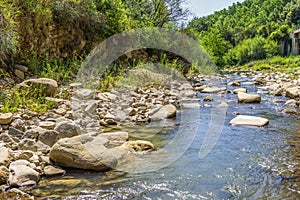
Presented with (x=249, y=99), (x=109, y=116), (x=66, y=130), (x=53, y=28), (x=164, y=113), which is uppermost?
(x=53, y=28)

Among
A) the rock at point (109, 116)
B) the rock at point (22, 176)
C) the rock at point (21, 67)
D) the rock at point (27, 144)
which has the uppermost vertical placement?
the rock at point (21, 67)

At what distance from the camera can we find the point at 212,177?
334 centimetres

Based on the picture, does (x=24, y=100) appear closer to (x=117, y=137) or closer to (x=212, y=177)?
(x=117, y=137)

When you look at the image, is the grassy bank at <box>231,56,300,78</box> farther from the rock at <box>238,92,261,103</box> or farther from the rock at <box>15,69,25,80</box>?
the rock at <box>15,69,25,80</box>

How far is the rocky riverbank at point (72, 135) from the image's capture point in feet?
10.6

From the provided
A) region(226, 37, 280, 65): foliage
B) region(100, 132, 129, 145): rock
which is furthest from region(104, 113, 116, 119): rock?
region(226, 37, 280, 65): foliage

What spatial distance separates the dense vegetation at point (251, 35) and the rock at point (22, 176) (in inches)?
569

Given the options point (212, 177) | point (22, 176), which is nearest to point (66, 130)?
point (22, 176)

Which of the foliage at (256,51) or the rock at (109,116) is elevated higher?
the foliage at (256,51)

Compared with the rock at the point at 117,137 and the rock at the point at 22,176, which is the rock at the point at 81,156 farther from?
the rock at the point at 117,137

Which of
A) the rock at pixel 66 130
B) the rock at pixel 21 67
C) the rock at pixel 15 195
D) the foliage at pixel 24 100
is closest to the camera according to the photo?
the rock at pixel 15 195

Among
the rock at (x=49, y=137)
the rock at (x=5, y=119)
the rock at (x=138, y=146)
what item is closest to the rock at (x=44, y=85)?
the rock at (x=5, y=119)

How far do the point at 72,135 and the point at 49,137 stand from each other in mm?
316

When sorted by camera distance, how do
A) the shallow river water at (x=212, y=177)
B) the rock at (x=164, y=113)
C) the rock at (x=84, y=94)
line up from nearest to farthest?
the shallow river water at (x=212, y=177) → the rock at (x=164, y=113) → the rock at (x=84, y=94)
